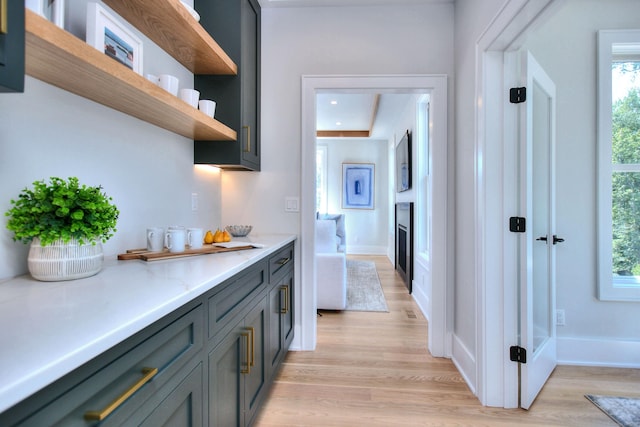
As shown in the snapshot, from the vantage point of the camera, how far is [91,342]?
47 cm

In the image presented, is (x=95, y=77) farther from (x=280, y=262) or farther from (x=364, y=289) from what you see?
(x=364, y=289)

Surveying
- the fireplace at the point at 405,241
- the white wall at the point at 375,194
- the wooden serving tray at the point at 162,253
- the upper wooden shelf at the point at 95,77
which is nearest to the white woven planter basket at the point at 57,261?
the wooden serving tray at the point at 162,253

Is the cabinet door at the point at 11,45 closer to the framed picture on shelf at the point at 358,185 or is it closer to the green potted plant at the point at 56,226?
the green potted plant at the point at 56,226

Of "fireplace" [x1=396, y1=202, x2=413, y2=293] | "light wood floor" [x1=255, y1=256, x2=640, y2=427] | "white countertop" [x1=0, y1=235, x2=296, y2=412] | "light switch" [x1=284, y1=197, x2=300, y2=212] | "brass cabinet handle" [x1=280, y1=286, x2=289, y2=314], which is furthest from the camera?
"fireplace" [x1=396, y1=202, x2=413, y2=293]

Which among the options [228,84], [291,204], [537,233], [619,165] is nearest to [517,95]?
[537,233]

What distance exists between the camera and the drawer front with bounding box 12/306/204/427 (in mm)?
460

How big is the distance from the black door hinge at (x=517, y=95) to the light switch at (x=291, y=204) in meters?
1.50

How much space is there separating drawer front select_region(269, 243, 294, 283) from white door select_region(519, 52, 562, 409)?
1.38 meters

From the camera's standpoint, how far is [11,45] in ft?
1.97

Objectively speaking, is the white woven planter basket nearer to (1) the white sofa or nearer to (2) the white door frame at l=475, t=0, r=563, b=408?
(2) the white door frame at l=475, t=0, r=563, b=408

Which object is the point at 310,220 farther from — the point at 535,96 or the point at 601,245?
the point at 601,245

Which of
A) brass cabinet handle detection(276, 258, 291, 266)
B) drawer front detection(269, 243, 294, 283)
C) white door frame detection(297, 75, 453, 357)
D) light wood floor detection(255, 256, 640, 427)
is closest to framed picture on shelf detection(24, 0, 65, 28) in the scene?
drawer front detection(269, 243, 294, 283)

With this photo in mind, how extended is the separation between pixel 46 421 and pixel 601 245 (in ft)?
9.42

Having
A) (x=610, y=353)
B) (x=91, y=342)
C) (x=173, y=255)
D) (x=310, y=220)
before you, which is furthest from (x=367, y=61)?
(x=610, y=353)
